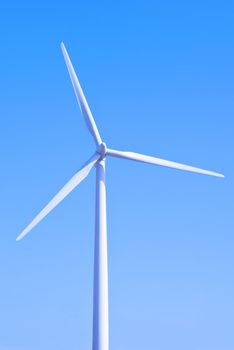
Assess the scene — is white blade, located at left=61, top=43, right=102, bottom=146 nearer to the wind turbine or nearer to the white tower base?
the wind turbine

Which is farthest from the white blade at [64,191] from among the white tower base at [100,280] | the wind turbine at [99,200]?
the white tower base at [100,280]

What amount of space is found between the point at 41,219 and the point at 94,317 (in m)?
5.35

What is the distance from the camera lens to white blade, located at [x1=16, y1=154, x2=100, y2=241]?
24.7m

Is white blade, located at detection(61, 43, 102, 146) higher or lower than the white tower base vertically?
higher

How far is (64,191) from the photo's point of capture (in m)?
25.8

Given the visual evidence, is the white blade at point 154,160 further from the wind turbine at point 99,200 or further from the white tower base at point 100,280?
the white tower base at point 100,280

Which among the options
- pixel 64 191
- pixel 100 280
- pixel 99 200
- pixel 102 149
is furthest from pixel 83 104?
pixel 100 280

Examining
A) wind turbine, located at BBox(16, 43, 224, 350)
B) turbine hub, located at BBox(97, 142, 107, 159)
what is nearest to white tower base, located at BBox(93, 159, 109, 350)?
wind turbine, located at BBox(16, 43, 224, 350)

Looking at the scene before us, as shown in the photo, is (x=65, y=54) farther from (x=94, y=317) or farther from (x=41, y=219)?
(x=94, y=317)

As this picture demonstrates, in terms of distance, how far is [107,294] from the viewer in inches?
925

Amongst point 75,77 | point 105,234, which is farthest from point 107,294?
point 75,77

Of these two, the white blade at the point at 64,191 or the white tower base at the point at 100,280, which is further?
the white blade at the point at 64,191

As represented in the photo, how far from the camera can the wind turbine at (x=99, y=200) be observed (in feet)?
74.9

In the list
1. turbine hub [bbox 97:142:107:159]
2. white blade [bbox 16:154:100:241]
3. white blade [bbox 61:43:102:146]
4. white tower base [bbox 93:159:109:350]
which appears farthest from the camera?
white blade [bbox 61:43:102:146]
